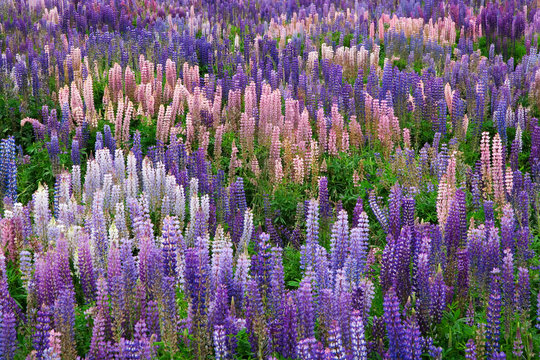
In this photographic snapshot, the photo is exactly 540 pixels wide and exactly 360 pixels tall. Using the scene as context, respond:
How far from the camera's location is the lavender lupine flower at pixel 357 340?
438cm

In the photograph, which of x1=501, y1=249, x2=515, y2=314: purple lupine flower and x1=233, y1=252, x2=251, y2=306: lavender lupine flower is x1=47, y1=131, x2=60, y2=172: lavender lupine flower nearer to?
x1=233, y1=252, x2=251, y2=306: lavender lupine flower

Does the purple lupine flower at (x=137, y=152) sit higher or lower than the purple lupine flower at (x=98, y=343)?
lower

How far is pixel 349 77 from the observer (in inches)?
513

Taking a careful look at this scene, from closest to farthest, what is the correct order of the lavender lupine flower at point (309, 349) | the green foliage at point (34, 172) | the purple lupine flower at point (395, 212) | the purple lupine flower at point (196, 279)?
the lavender lupine flower at point (309, 349) → the purple lupine flower at point (196, 279) → the purple lupine flower at point (395, 212) → the green foliage at point (34, 172)

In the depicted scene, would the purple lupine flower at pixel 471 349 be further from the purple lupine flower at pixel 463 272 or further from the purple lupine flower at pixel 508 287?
the purple lupine flower at pixel 463 272

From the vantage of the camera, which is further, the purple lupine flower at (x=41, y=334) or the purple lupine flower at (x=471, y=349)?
the purple lupine flower at (x=41, y=334)

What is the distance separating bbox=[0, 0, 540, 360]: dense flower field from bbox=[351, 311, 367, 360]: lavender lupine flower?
0.07 ft

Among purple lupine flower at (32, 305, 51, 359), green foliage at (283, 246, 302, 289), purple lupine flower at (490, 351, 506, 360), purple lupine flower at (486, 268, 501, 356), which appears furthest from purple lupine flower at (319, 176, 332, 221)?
purple lupine flower at (32, 305, 51, 359)

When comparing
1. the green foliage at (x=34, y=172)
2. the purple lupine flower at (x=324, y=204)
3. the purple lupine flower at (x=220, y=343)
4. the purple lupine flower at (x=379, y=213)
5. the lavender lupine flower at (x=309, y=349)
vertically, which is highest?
the lavender lupine flower at (x=309, y=349)

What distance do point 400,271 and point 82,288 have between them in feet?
9.07

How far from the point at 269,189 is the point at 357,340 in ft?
14.2

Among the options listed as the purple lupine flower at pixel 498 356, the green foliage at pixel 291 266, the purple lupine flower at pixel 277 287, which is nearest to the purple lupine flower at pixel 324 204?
the green foliage at pixel 291 266

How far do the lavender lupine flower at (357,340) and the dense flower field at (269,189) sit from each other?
20mm

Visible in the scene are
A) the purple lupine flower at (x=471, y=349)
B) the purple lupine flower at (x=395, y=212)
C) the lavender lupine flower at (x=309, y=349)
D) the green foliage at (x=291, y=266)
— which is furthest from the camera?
the green foliage at (x=291, y=266)
